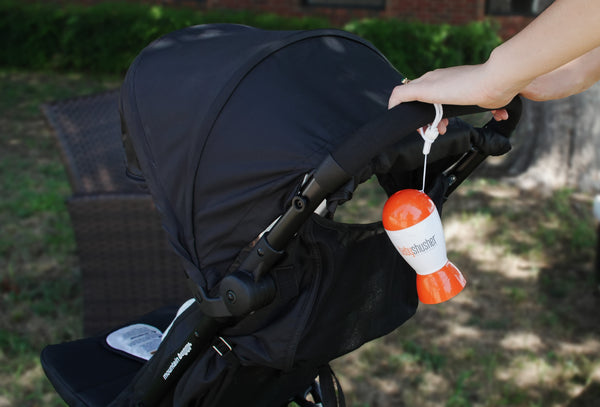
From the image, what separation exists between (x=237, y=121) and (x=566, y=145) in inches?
168

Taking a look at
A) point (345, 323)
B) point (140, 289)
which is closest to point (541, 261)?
point (140, 289)

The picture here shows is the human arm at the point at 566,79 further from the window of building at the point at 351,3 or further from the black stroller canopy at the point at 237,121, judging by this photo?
the window of building at the point at 351,3

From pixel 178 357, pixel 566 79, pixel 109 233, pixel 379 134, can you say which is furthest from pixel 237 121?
pixel 109 233

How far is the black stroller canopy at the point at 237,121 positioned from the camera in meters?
1.59

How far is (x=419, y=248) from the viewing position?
1534 millimetres

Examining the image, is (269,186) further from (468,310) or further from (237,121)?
(468,310)

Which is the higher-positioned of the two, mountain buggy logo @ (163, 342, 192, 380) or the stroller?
the stroller

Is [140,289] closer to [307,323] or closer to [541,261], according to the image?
[307,323]

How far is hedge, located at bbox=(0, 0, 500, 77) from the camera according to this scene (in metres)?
7.84

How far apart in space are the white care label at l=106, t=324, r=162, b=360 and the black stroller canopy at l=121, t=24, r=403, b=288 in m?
0.65

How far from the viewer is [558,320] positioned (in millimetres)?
3783

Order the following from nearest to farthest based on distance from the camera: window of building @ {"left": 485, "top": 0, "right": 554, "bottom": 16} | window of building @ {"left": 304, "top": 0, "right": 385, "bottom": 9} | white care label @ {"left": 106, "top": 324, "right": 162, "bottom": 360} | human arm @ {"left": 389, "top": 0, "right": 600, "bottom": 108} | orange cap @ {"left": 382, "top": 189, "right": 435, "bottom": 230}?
human arm @ {"left": 389, "top": 0, "right": 600, "bottom": 108} → orange cap @ {"left": 382, "top": 189, "right": 435, "bottom": 230} → white care label @ {"left": 106, "top": 324, "right": 162, "bottom": 360} → window of building @ {"left": 485, "top": 0, "right": 554, "bottom": 16} → window of building @ {"left": 304, "top": 0, "right": 385, "bottom": 9}

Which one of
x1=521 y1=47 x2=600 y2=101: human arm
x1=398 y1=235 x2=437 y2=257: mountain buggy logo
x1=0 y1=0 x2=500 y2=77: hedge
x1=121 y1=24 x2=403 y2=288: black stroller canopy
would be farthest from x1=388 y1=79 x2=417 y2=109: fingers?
x1=0 y1=0 x2=500 y2=77: hedge

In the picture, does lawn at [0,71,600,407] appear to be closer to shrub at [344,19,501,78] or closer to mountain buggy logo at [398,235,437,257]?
mountain buggy logo at [398,235,437,257]
